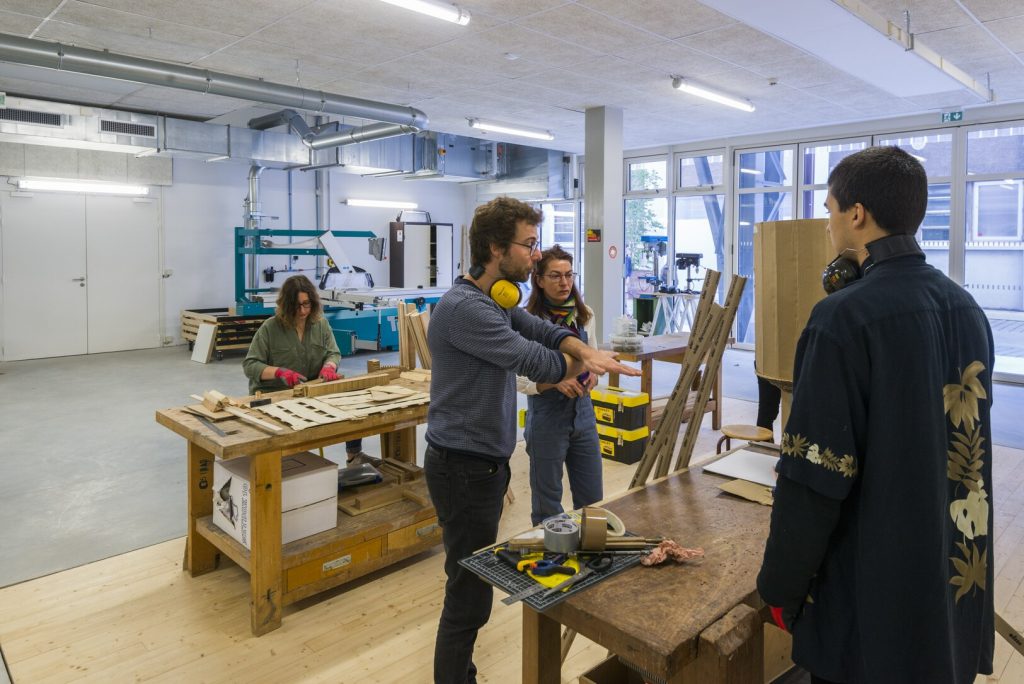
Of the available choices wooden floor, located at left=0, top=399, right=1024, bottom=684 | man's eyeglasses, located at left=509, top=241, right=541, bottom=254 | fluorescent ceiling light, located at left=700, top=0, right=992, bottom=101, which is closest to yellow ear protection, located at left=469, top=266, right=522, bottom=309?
man's eyeglasses, located at left=509, top=241, right=541, bottom=254

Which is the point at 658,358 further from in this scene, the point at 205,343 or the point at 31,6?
the point at 205,343

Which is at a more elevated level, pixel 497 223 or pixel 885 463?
pixel 497 223

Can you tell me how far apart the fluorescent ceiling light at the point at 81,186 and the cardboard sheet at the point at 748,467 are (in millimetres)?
9804

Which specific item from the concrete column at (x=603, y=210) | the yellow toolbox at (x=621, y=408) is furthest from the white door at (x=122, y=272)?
the yellow toolbox at (x=621, y=408)

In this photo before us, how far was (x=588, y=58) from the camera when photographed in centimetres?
605

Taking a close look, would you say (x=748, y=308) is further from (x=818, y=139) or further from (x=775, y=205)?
(x=818, y=139)

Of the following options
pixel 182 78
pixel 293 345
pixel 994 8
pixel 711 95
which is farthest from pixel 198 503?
pixel 711 95

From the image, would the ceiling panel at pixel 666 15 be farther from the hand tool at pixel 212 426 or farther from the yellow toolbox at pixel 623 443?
the hand tool at pixel 212 426

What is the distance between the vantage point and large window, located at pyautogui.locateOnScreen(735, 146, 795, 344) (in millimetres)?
9797

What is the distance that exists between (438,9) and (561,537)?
4094 mm

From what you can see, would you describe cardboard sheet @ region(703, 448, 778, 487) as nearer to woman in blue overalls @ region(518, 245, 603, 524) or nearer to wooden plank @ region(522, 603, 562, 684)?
woman in blue overalls @ region(518, 245, 603, 524)

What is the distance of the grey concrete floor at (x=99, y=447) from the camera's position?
369 centimetres

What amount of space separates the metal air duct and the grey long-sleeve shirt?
187 inches

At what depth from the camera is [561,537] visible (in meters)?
1.62
